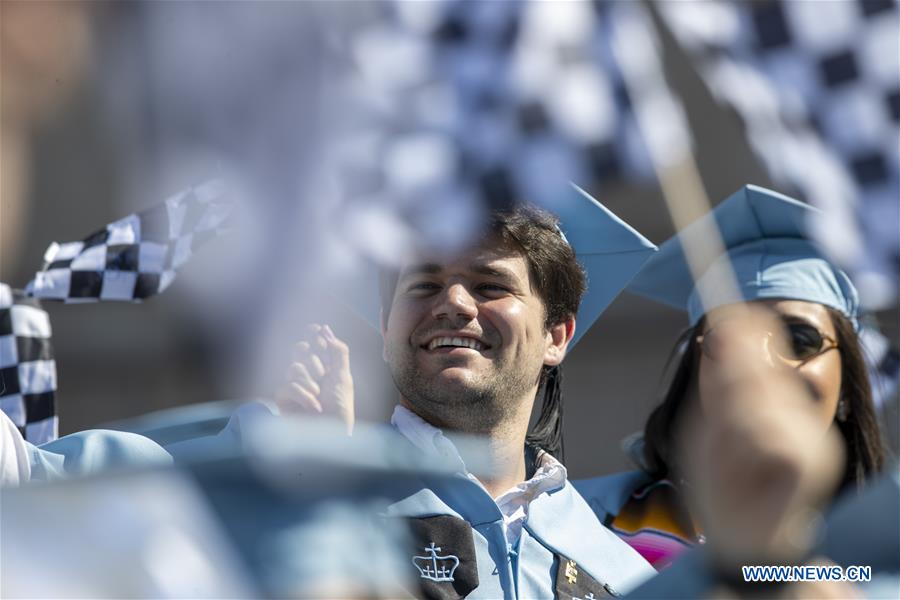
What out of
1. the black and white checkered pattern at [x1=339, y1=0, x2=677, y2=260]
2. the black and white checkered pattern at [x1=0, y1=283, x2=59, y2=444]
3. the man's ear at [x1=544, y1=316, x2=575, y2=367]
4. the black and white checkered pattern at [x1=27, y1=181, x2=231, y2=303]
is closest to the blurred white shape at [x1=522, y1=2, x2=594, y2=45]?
the black and white checkered pattern at [x1=339, y1=0, x2=677, y2=260]

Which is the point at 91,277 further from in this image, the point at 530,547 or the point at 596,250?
the point at 530,547

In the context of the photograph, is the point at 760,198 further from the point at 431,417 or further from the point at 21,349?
the point at 21,349

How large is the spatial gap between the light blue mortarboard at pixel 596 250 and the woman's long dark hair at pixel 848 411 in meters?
0.26

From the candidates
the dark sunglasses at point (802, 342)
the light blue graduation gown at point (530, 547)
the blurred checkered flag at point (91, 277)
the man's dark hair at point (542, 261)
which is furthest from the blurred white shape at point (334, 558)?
the blurred checkered flag at point (91, 277)

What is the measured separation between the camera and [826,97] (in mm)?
1587

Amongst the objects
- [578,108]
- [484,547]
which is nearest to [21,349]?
[484,547]

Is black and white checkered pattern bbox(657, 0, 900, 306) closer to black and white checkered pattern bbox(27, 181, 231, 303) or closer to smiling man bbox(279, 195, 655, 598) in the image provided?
smiling man bbox(279, 195, 655, 598)

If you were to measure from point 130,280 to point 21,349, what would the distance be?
0.25 metres

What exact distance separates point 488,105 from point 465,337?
0.40m

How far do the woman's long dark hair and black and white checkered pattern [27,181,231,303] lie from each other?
102 cm

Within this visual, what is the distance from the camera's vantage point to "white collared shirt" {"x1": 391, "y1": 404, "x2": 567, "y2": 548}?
5.48 ft

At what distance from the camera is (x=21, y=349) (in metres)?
2.28

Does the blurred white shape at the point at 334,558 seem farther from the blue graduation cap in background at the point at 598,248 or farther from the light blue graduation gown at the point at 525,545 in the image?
the blue graduation cap in background at the point at 598,248

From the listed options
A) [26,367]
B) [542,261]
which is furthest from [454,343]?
[26,367]
